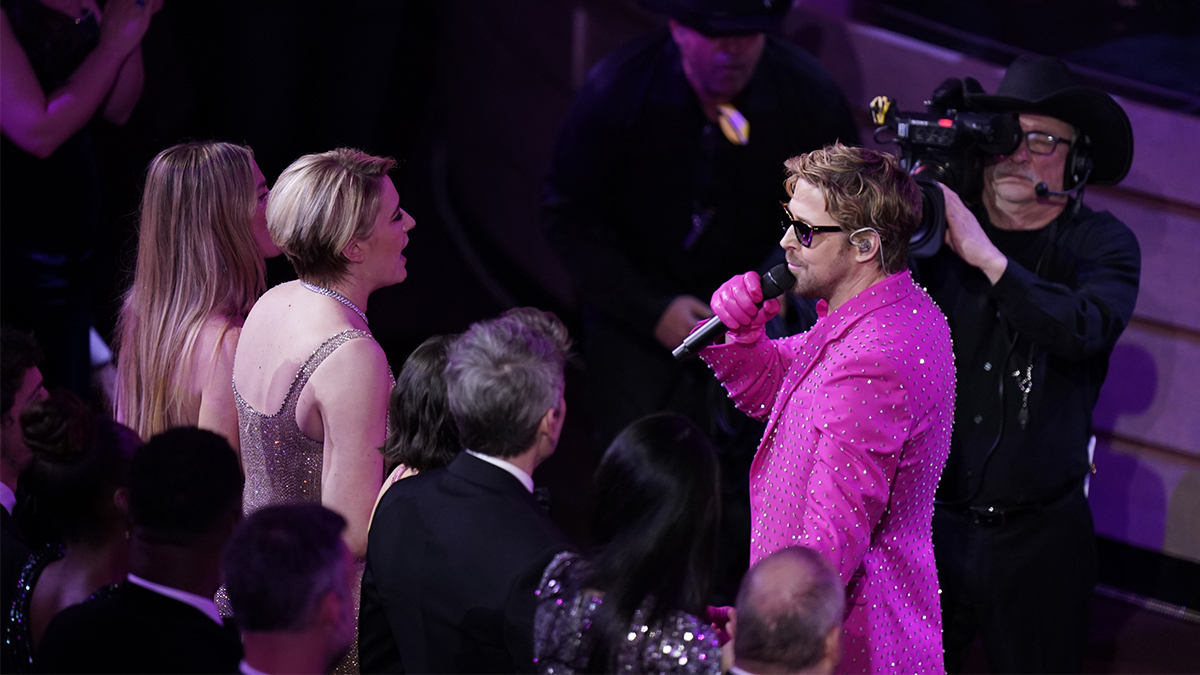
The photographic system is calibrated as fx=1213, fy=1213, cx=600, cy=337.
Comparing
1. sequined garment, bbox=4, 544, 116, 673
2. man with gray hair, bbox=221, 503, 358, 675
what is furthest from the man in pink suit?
sequined garment, bbox=4, 544, 116, 673

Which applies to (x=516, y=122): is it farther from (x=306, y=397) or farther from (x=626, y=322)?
(x=306, y=397)

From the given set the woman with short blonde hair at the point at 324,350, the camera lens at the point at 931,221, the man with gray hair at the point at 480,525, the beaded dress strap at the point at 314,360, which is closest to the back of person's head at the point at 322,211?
the woman with short blonde hair at the point at 324,350

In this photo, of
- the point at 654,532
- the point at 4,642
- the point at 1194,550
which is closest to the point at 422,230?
the point at 1194,550

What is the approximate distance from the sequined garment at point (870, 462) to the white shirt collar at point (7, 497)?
1.47 meters

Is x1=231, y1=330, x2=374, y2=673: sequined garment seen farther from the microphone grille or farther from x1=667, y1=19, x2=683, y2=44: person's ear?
x1=667, y1=19, x2=683, y2=44: person's ear

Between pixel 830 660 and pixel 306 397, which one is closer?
pixel 830 660

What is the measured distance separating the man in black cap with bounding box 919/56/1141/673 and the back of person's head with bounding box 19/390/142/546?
6.30ft

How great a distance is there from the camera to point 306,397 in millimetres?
2273

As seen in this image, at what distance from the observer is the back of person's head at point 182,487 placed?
1905 millimetres

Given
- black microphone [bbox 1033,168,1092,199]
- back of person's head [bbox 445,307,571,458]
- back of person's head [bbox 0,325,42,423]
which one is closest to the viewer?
back of person's head [bbox 445,307,571,458]

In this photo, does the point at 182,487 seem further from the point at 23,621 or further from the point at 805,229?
the point at 805,229

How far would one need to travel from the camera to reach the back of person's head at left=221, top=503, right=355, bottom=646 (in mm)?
1737

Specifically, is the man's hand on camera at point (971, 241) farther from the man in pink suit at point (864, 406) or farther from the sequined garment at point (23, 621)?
the sequined garment at point (23, 621)

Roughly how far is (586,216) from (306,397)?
1982 millimetres
